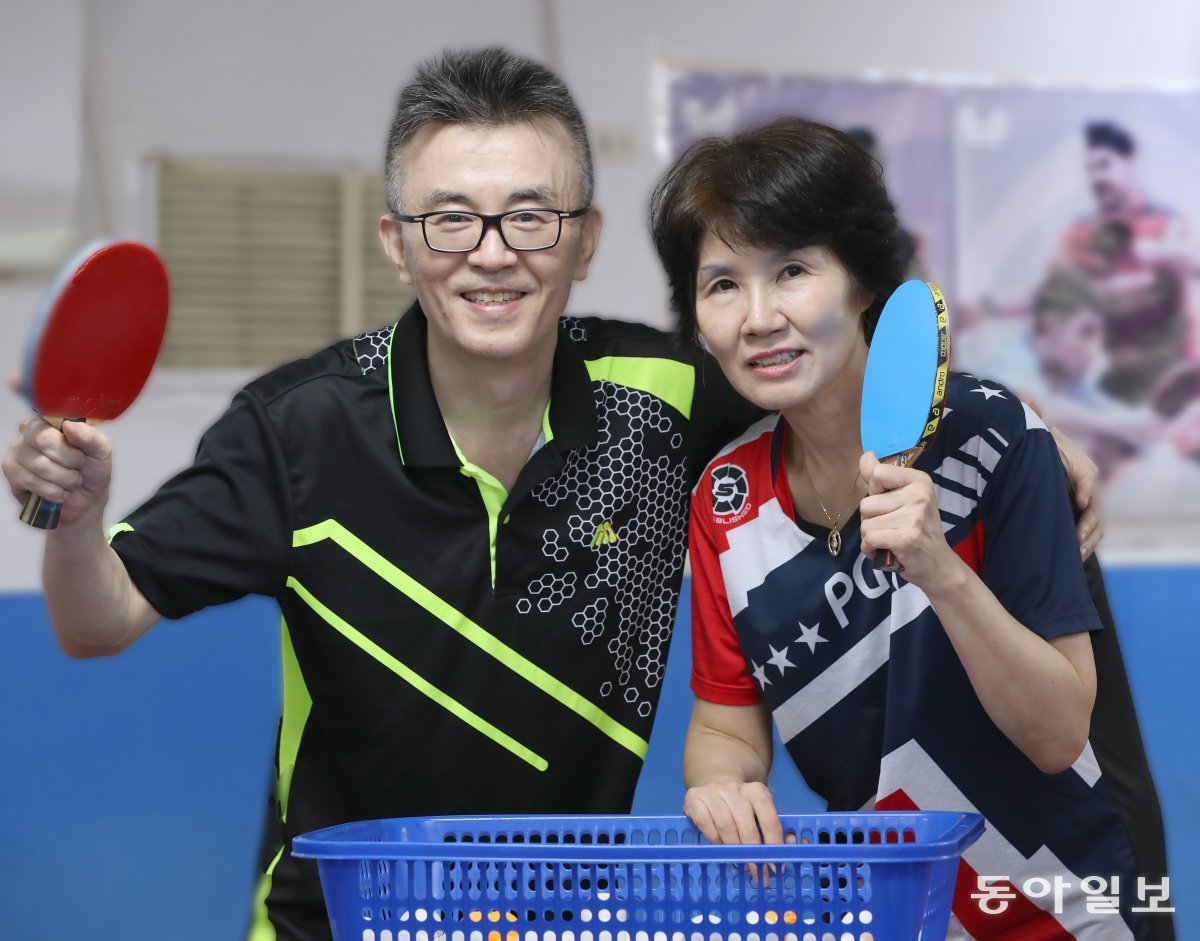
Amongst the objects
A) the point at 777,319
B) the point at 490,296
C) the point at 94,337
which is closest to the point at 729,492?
the point at 777,319

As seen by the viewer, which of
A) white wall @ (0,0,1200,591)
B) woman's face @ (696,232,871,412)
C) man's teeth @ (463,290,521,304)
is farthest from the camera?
white wall @ (0,0,1200,591)

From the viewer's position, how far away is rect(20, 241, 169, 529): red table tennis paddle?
3.49 ft

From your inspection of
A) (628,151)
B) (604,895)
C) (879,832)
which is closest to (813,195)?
(879,832)

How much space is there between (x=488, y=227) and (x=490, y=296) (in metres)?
0.08

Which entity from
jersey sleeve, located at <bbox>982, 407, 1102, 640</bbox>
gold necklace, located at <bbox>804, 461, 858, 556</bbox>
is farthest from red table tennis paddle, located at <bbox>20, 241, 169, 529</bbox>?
jersey sleeve, located at <bbox>982, 407, 1102, 640</bbox>

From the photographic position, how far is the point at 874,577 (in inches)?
55.1

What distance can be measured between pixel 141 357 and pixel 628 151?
8.82 feet

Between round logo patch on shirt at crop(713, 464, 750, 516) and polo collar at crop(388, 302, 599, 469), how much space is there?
6.5 inches

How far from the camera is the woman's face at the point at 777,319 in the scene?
1.37m

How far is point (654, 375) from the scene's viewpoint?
167 centimetres

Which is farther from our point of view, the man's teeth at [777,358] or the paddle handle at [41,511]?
the man's teeth at [777,358]

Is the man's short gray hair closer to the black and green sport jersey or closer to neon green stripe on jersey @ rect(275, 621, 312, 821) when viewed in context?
the black and green sport jersey

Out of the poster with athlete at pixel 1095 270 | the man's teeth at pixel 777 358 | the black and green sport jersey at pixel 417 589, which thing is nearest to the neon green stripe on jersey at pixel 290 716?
the black and green sport jersey at pixel 417 589

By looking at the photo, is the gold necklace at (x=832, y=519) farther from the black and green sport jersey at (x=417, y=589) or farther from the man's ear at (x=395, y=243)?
the man's ear at (x=395, y=243)
